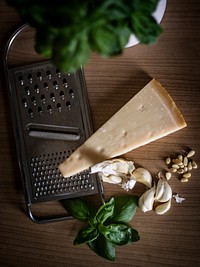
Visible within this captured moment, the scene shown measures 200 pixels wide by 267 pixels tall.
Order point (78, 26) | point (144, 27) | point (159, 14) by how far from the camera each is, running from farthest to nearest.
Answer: point (159, 14), point (144, 27), point (78, 26)

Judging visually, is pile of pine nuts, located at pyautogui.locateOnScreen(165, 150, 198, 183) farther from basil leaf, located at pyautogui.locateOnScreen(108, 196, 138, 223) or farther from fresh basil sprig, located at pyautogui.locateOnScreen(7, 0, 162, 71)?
fresh basil sprig, located at pyautogui.locateOnScreen(7, 0, 162, 71)

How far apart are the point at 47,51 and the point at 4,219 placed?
0.48m

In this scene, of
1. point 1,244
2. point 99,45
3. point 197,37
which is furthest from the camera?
point 1,244

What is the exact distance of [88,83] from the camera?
0.90 meters

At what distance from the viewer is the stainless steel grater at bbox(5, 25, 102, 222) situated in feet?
2.93

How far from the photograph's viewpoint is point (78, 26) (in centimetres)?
54

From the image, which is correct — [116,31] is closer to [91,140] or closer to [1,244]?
[91,140]

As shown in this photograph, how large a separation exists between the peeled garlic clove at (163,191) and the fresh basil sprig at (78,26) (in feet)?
1.18

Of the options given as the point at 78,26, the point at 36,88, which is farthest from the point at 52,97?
the point at 78,26

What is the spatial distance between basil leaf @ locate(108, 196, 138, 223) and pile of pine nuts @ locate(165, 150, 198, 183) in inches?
3.8

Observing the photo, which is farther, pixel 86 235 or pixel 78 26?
pixel 86 235

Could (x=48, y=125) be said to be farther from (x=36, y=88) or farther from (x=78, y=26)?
(x=78, y=26)

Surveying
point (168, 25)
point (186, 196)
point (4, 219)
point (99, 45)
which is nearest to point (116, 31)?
point (99, 45)

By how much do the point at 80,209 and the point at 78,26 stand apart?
452 millimetres
